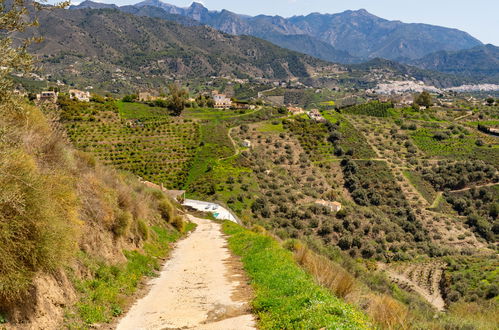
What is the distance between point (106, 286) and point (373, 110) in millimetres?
105598

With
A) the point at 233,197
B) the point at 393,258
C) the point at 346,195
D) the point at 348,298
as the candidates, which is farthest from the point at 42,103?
the point at 346,195

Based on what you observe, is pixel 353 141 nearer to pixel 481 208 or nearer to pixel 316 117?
pixel 316 117

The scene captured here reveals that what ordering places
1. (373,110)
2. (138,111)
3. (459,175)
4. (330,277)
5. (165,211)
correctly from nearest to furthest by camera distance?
(330,277), (165,211), (459,175), (138,111), (373,110)

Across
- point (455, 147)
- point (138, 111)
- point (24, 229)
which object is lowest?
point (24, 229)

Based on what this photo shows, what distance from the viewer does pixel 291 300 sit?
8062mm

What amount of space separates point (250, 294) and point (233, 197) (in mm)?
39144

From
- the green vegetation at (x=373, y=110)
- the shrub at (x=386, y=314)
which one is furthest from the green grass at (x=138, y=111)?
the shrub at (x=386, y=314)

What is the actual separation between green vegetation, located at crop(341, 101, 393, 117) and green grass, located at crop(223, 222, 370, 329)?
98327 mm

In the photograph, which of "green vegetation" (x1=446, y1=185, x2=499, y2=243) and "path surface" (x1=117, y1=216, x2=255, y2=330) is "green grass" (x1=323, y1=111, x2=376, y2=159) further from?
"path surface" (x1=117, y1=216, x2=255, y2=330)

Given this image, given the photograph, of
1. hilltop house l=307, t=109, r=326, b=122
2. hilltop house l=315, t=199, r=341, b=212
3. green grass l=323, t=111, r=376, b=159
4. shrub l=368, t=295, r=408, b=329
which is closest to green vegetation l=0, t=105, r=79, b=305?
shrub l=368, t=295, r=408, b=329

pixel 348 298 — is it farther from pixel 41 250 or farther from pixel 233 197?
pixel 233 197

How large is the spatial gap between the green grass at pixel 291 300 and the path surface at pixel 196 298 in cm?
41

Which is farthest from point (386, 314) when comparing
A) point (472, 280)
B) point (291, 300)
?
point (472, 280)

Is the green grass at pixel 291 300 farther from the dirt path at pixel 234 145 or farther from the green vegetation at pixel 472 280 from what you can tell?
the dirt path at pixel 234 145
